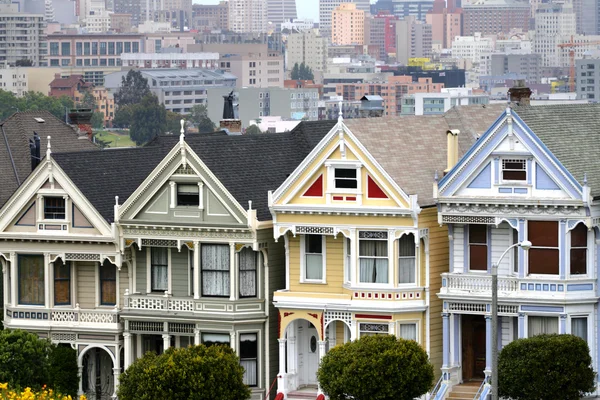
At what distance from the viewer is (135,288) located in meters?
51.9

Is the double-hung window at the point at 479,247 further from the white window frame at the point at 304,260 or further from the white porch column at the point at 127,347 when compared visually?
the white porch column at the point at 127,347

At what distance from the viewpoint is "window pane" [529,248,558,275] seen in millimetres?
46625

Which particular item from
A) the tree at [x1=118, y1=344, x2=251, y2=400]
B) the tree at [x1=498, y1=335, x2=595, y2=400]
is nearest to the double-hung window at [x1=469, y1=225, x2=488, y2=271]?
the tree at [x1=498, y1=335, x2=595, y2=400]

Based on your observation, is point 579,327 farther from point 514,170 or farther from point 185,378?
point 185,378

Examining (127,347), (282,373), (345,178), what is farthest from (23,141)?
(345,178)

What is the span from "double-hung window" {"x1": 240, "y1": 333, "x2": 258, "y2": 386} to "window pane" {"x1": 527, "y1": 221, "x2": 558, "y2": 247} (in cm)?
775

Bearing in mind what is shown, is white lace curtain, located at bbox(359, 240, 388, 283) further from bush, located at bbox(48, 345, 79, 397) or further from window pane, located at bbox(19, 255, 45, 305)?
window pane, located at bbox(19, 255, 45, 305)

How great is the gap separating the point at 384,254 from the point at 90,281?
8470 millimetres

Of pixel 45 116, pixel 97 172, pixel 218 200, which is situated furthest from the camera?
pixel 45 116

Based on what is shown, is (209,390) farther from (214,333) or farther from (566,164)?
(566,164)

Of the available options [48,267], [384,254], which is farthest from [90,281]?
[384,254]

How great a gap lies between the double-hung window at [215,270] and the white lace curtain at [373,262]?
12.0ft

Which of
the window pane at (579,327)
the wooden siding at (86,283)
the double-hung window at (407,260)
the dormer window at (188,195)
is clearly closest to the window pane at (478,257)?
the double-hung window at (407,260)

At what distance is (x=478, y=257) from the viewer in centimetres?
4788
